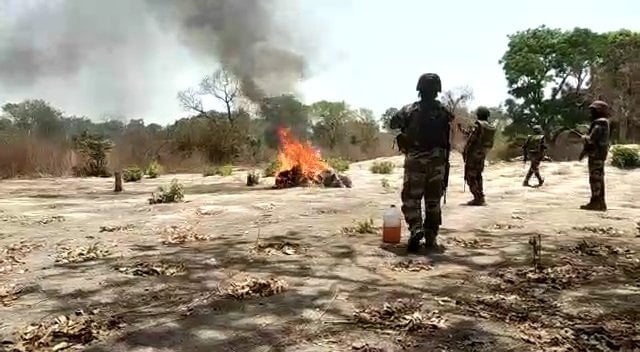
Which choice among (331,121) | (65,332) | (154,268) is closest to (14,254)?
(154,268)

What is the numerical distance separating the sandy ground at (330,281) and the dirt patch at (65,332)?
0.07 m

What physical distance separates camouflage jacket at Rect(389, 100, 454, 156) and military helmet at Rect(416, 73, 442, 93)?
6.7 inches

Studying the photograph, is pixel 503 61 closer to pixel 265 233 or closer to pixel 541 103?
pixel 541 103

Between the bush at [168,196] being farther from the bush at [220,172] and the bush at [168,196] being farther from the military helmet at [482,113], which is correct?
the bush at [220,172]

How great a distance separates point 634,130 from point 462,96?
12.3 m

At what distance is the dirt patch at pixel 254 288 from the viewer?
4812 mm

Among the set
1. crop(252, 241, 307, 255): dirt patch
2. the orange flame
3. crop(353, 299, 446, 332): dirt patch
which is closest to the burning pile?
the orange flame

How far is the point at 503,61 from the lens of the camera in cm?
4025

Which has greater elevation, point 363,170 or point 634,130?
point 634,130

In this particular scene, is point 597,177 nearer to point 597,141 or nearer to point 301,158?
point 597,141

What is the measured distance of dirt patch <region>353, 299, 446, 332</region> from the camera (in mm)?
4020

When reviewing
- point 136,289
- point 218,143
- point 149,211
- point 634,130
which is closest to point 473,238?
point 136,289

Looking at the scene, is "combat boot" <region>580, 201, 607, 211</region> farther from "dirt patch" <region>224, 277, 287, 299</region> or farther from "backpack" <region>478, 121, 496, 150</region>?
"dirt patch" <region>224, 277, 287, 299</region>

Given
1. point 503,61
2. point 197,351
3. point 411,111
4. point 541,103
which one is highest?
point 503,61
